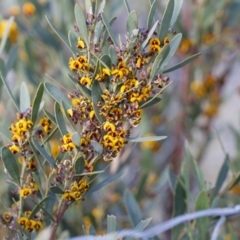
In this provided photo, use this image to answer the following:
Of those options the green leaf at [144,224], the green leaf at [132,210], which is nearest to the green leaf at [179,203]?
the green leaf at [132,210]

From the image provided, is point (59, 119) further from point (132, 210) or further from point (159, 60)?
point (132, 210)

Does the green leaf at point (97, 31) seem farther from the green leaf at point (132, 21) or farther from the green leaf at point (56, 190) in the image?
the green leaf at point (56, 190)

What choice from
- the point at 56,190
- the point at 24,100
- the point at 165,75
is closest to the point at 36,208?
the point at 56,190

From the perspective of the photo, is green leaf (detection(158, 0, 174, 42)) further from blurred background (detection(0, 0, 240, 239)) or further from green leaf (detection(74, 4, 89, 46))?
blurred background (detection(0, 0, 240, 239))

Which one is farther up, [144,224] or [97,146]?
[97,146]

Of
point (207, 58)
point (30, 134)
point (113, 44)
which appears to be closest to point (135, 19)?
point (113, 44)

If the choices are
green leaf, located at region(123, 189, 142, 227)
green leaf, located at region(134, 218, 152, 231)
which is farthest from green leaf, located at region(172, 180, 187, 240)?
green leaf, located at region(134, 218, 152, 231)
